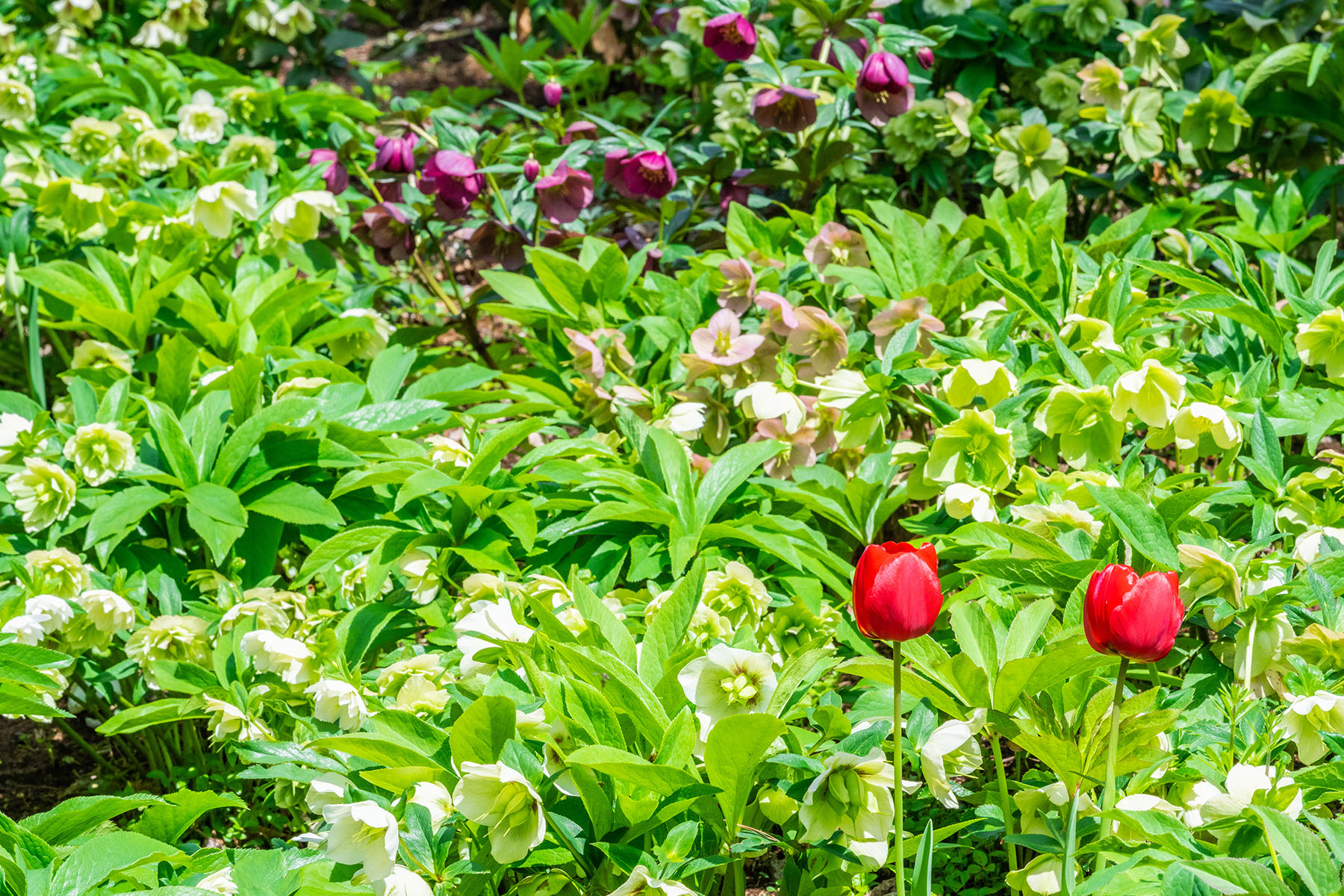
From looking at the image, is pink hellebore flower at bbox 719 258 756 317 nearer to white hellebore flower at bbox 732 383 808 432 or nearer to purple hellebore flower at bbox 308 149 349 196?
white hellebore flower at bbox 732 383 808 432

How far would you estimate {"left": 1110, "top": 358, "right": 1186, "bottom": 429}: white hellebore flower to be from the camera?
55.7 inches

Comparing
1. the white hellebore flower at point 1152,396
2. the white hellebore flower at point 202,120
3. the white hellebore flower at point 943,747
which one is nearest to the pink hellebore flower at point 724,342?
the white hellebore flower at point 1152,396

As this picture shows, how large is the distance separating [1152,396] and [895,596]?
75cm

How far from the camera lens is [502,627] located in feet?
3.92

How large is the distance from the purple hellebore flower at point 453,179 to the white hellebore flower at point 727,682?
1350 millimetres

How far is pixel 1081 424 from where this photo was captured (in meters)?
1.48

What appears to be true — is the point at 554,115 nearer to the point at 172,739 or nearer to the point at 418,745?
the point at 172,739

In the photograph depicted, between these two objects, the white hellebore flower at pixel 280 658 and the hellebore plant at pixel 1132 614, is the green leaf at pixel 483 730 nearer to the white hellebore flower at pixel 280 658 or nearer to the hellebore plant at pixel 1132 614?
the white hellebore flower at pixel 280 658

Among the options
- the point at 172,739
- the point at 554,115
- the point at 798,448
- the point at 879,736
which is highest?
the point at 554,115

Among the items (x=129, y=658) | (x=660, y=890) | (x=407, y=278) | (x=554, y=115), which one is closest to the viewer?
(x=660, y=890)

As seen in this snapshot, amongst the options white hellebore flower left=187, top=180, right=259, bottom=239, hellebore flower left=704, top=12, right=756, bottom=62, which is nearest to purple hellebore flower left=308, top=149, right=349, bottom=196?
white hellebore flower left=187, top=180, right=259, bottom=239

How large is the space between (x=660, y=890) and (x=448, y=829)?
0.22 meters

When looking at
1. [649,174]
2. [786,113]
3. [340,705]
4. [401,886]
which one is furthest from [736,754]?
[786,113]

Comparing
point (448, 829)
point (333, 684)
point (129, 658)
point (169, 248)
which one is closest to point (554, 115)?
point (169, 248)
